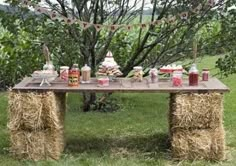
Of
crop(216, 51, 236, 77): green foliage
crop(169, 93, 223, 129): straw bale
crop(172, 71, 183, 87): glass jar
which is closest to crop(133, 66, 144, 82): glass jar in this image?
crop(172, 71, 183, 87): glass jar

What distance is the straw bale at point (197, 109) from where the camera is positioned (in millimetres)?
4348

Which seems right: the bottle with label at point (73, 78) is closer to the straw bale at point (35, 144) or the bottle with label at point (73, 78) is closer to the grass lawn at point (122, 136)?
the straw bale at point (35, 144)

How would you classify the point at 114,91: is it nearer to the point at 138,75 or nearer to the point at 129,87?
the point at 129,87

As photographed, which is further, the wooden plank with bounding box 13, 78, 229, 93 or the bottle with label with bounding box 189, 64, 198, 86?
the bottle with label with bounding box 189, 64, 198, 86

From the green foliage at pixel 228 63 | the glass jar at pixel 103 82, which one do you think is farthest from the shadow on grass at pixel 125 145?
the green foliage at pixel 228 63

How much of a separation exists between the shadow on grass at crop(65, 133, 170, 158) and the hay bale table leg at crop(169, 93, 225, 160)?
0.88 ft

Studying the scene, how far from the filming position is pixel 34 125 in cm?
438

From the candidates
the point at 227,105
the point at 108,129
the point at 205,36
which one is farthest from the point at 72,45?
the point at 227,105

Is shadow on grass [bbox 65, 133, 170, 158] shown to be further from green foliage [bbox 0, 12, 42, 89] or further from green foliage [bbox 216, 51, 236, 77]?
green foliage [bbox 0, 12, 42, 89]

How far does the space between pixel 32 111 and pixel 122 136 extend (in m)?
1.20

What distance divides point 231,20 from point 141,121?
138cm

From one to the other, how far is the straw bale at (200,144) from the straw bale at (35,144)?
919 mm

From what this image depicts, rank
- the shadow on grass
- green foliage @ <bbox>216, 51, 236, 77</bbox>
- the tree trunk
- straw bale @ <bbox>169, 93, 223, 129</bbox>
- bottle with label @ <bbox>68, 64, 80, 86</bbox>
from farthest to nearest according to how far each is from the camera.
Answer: the tree trunk
green foliage @ <bbox>216, 51, 236, 77</bbox>
the shadow on grass
bottle with label @ <bbox>68, 64, 80, 86</bbox>
straw bale @ <bbox>169, 93, 223, 129</bbox>

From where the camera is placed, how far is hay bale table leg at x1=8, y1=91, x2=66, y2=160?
435 cm
